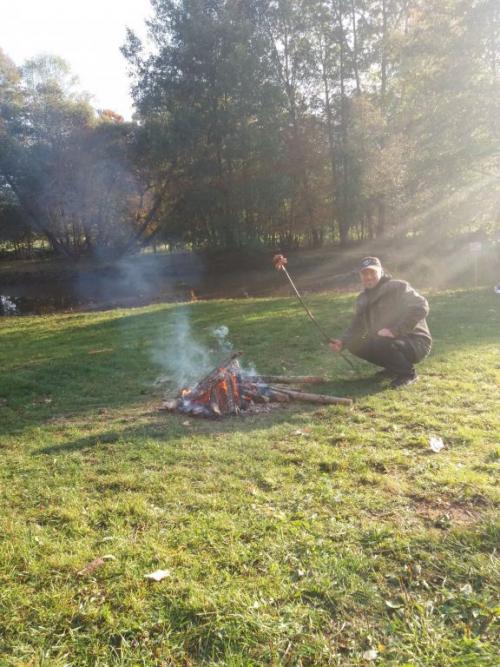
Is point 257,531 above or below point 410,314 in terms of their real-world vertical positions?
below

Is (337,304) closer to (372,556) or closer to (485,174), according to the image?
(485,174)

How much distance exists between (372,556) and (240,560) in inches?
30.3

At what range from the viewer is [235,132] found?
2439 centimetres

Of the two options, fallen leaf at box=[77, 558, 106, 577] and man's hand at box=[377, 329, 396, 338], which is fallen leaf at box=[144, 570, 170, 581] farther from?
man's hand at box=[377, 329, 396, 338]

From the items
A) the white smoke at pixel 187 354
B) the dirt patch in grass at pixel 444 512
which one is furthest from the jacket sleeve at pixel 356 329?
the dirt patch in grass at pixel 444 512

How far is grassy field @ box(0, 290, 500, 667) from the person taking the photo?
7.35 feet

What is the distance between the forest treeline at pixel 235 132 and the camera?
23.5 m

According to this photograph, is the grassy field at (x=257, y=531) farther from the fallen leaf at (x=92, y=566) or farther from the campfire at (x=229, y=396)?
the campfire at (x=229, y=396)

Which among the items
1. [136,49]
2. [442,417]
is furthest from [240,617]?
[136,49]

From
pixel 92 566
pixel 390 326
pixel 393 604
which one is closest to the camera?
pixel 393 604

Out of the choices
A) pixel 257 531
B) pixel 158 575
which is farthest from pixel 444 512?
pixel 158 575

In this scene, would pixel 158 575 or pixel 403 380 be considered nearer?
pixel 158 575

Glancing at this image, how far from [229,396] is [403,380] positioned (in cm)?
226

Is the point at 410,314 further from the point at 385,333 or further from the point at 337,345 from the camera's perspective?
the point at 337,345
